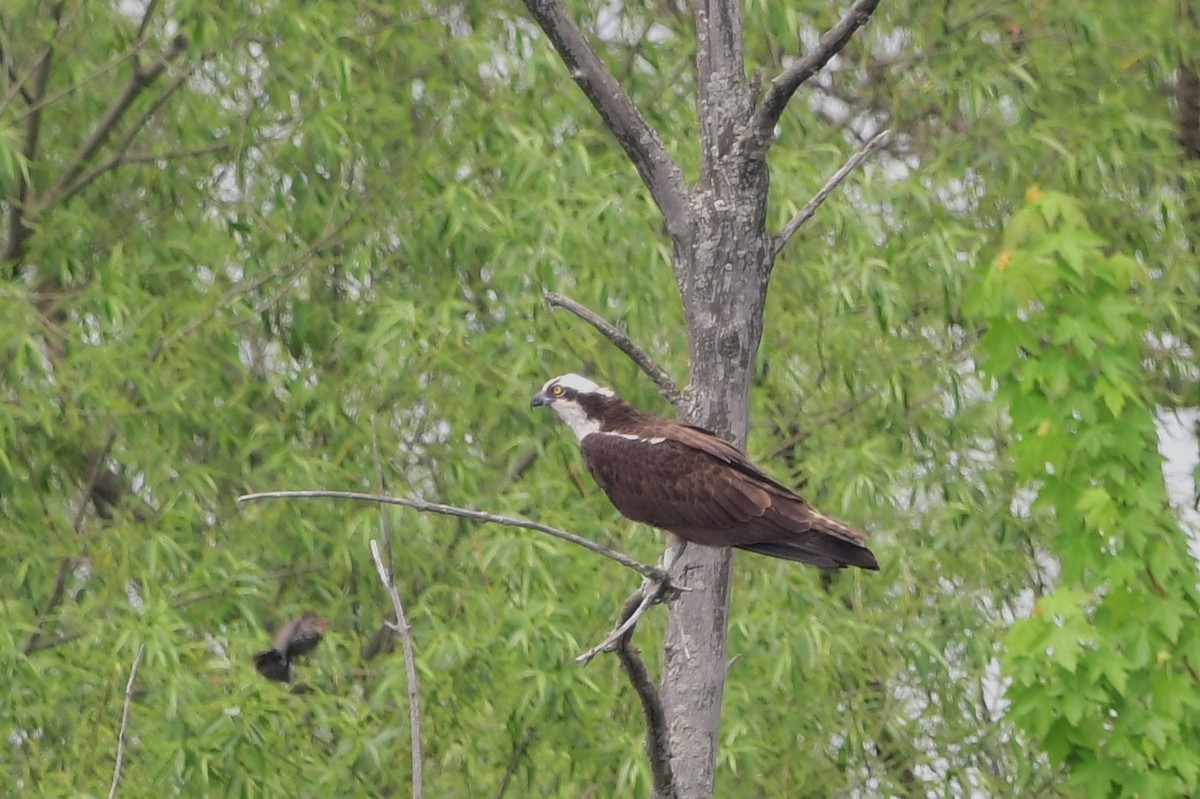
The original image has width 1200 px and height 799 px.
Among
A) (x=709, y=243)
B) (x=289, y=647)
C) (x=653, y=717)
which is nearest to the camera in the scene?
(x=653, y=717)

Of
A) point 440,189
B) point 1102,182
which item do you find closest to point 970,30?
point 1102,182

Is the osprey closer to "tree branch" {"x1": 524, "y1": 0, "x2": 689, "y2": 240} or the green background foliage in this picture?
"tree branch" {"x1": 524, "y1": 0, "x2": 689, "y2": 240}

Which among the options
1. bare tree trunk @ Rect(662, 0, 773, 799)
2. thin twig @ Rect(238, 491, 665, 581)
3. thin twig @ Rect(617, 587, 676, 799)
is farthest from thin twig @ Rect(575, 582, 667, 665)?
bare tree trunk @ Rect(662, 0, 773, 799)

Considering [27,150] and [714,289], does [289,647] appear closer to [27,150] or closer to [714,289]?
[27,150]

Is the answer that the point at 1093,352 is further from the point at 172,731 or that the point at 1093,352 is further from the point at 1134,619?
the point at 172,731

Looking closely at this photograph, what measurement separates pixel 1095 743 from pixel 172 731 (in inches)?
133

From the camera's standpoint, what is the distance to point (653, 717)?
4.27 metres

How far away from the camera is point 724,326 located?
4.83 metres

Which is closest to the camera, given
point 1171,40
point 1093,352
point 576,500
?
point 1093,352

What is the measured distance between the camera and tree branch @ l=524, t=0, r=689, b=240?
4906 mm

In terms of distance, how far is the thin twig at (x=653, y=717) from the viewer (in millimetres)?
4121

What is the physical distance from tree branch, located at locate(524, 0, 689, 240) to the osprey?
58cm

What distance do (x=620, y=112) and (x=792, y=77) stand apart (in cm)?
50

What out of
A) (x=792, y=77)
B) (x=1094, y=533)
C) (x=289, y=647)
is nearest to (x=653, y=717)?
(x=792, y=77)
